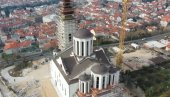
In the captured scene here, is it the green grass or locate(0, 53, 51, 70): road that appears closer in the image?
the green grass

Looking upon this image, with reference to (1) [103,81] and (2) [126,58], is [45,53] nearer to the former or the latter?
(2) [126,58]

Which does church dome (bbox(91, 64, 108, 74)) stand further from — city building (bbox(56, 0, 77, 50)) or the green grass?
city building (bbox(56, 0, 77, 50))

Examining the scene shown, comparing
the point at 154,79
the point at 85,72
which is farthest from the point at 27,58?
the point at 154,79

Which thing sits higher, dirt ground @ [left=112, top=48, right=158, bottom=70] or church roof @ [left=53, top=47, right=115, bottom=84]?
church roof @ [left=53, top=47, right=115, bottom=84]

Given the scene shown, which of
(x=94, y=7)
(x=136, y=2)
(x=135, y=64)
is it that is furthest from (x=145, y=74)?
(x=136, y=2)

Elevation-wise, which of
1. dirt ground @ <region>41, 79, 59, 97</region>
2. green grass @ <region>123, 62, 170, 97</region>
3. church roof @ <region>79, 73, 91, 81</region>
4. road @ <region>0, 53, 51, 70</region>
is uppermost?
church roof @ <region>79, 73, 91, 81</region>

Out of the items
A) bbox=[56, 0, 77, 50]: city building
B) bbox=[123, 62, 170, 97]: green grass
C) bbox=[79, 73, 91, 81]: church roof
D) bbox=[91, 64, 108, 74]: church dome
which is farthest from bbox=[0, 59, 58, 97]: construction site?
bbox=[123, 62, 170, 97]: green grass

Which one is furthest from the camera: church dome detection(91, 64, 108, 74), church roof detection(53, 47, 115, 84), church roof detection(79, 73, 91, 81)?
church roof detection(53, 47, 115, 84)

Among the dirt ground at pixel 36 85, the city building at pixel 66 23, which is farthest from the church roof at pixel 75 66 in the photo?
the city building at pixel 66 23
